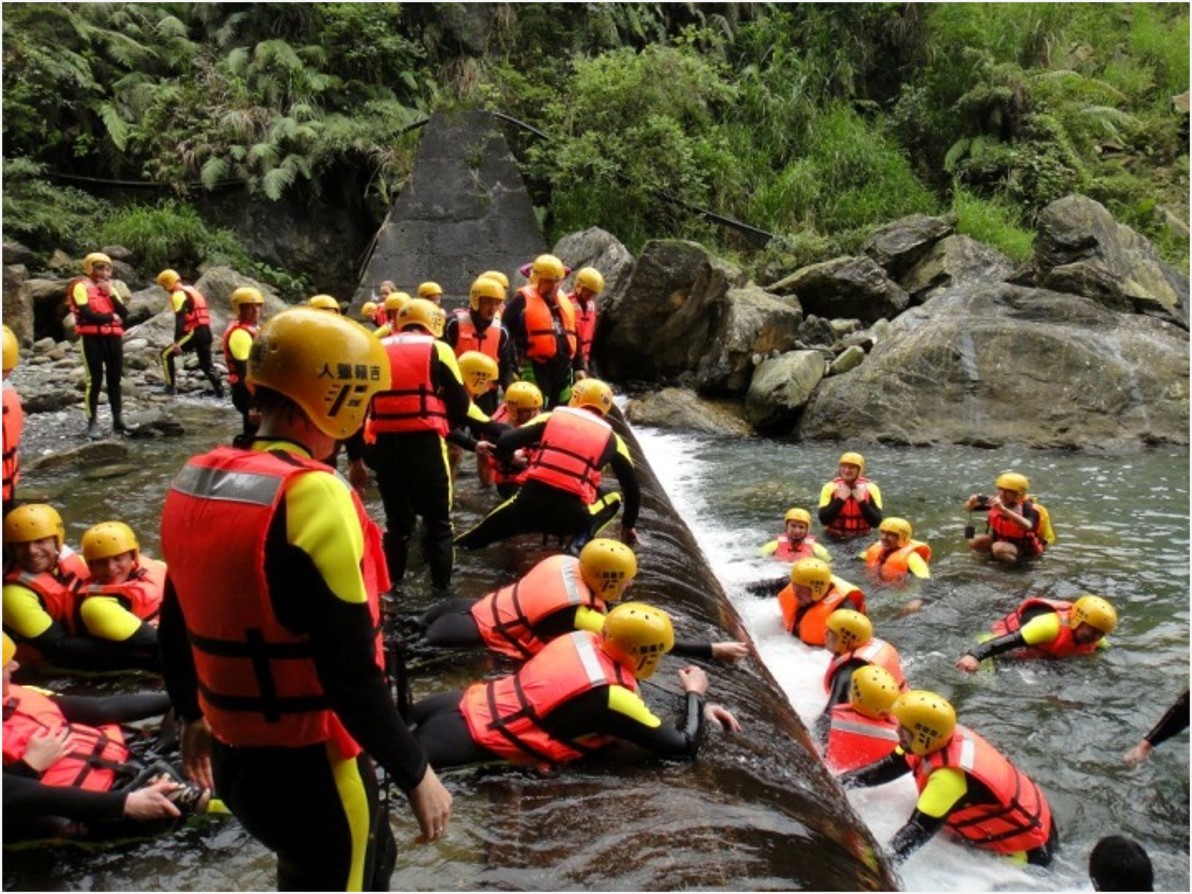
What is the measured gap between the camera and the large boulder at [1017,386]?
12977mm

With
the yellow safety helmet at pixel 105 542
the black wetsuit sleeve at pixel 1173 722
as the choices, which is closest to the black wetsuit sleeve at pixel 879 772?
the black wetsuit sleeve at pixel 1173 722

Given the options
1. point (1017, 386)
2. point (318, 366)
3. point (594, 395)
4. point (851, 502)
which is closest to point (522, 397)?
point (594, 395)

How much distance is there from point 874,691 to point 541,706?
2.14 m

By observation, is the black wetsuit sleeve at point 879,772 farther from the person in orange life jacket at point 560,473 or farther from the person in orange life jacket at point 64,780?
the person in orange life jacket at point 64,780

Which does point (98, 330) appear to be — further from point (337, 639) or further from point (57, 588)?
point (337, 639)

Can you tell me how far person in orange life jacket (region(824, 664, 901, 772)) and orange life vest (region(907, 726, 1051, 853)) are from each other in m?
0.37

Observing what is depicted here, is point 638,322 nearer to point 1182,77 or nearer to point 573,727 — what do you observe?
point 573,727

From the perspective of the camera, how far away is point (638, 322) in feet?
50.0

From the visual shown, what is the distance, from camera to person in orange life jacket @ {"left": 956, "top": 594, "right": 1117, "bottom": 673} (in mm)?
6148

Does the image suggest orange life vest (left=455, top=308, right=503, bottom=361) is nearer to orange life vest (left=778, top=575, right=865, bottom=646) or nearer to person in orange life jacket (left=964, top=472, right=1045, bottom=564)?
orange life vest (left=778, top=575, right=865, bottom=646)

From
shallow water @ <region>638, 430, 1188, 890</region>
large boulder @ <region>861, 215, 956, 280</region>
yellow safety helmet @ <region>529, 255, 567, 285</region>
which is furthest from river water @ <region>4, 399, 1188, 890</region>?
large boulder @ <region>861, 215, 956, 280</region>

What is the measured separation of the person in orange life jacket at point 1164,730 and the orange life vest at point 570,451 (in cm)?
360

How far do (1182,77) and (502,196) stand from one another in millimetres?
20671

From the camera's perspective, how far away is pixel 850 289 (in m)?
16.7
